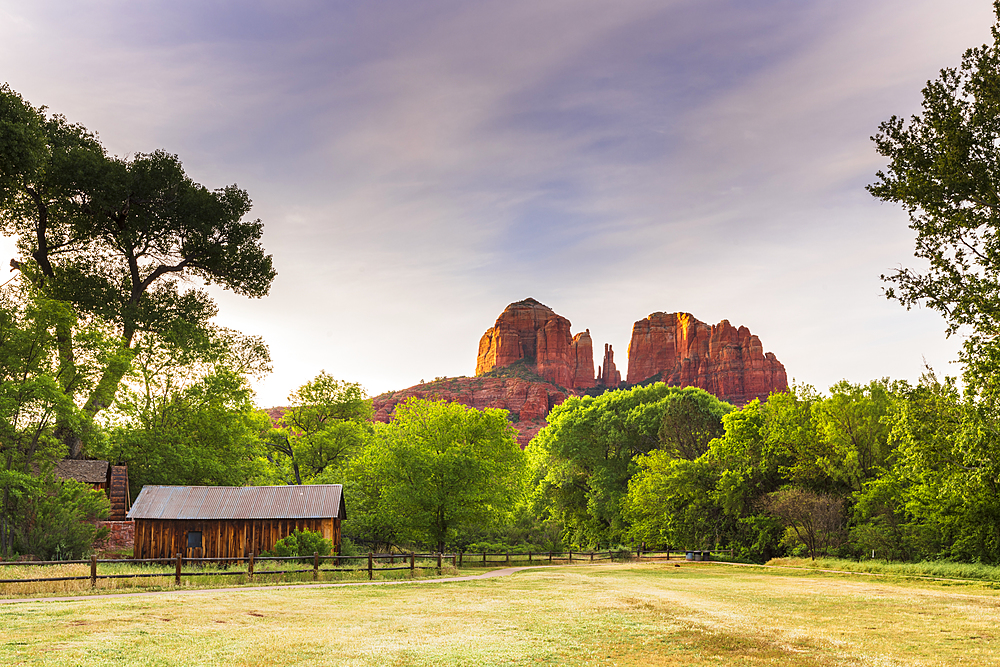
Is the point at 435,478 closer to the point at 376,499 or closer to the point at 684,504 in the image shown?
the point at 376,499

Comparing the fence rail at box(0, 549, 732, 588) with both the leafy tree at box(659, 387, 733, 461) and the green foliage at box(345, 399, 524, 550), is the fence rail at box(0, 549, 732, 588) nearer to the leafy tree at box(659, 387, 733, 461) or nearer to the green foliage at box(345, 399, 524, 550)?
the green foliage at box(345, 399, 524, 550)

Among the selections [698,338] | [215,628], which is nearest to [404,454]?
[215,628]

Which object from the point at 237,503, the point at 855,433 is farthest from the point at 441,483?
the point at 855,433

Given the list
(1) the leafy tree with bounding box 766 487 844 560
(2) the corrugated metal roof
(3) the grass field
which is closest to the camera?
(3) the grass field

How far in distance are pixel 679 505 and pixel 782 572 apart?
1471 centimetres

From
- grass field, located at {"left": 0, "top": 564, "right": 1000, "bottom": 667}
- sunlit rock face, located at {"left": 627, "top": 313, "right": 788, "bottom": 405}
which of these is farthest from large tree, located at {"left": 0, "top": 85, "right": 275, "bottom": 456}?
sunlit rock face, located at {"left": 627, "top": 313, "right": 788, "bottom": 405}

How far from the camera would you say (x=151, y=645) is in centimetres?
1107

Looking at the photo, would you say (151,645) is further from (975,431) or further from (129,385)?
(129,385)

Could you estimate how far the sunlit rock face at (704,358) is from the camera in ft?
568

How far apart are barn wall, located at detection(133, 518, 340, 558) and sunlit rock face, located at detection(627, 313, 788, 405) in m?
149

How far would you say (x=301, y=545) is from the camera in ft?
104

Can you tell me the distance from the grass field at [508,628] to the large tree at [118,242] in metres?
23.1

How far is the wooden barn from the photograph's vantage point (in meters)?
32.2

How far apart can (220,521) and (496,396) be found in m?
134
